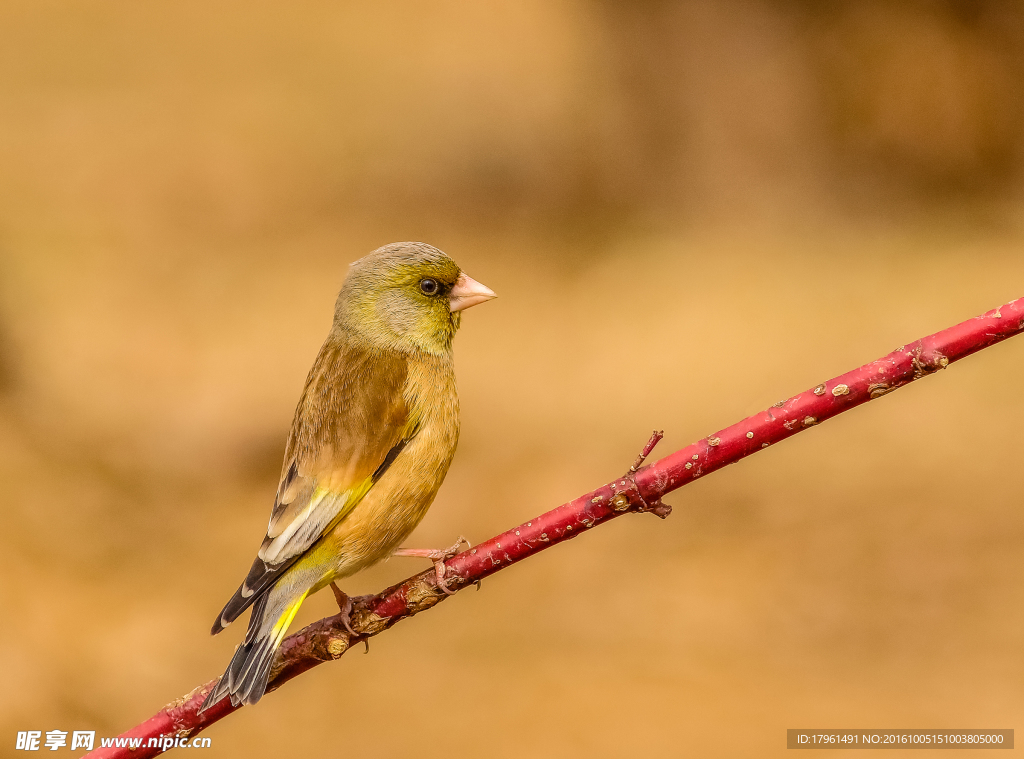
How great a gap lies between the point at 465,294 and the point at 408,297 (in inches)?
6.6

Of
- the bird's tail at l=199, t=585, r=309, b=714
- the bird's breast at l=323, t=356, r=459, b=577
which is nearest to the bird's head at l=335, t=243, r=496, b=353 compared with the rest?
the bird's breast at l=323, t=356, r=459, b=577

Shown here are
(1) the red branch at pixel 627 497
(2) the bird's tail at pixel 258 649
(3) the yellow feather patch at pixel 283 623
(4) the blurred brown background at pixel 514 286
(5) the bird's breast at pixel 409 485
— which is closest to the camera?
(1) the red branch at pixel 627 497

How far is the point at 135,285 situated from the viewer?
25.8ft

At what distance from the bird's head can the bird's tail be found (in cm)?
76

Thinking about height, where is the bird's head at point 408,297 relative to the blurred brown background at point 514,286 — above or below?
below

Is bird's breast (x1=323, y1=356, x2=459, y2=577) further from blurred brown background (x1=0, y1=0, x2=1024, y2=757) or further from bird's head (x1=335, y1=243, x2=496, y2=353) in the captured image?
blurred brown background (x1=0, y1=0, x2=1024, y2=757)

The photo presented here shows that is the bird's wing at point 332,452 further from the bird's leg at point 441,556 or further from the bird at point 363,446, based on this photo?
the bird's leg at point 441,556

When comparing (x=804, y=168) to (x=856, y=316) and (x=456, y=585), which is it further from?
(x=456, y=585)

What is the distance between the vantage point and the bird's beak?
2666 millimetres

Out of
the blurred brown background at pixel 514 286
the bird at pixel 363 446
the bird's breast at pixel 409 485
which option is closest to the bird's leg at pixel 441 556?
the bird at pixel 363 446

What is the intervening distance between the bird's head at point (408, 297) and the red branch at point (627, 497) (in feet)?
2.35

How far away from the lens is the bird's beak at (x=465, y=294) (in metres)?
2.67

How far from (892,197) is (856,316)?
1593 mm

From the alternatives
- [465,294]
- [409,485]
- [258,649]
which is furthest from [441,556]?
[465,294]
